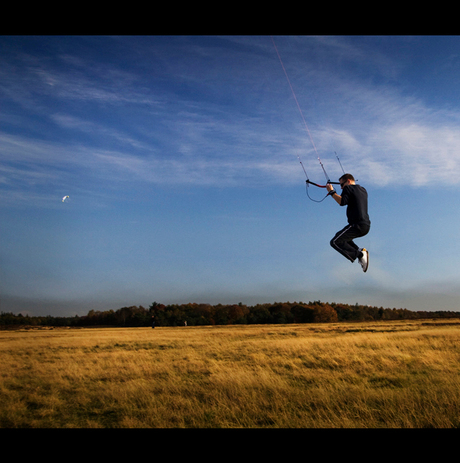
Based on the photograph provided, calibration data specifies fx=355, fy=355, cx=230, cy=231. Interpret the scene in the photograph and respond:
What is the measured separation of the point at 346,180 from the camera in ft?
17.6

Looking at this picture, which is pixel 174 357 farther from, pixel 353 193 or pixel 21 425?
pixel 353 193

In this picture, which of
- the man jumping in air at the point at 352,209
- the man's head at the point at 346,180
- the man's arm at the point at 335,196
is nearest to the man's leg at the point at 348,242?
the man jumping in air at the point at 352,209

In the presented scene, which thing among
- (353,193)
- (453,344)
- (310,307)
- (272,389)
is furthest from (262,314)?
(353,193)

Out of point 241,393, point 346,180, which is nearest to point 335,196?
point 346,180

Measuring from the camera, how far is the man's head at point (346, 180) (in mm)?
5344

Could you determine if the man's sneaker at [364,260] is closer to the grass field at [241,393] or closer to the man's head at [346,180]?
the man's head at [346,180]

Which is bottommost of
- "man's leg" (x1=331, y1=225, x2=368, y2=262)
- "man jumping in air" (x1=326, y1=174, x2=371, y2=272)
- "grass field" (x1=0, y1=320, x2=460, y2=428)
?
"grass field" (x1=0, y1=320, x2=460, y2=428)

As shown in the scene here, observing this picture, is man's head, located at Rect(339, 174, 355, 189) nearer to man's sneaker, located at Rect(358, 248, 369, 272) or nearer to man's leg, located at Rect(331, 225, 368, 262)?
man's leg, located at Rect(331, 225, 368, 262)

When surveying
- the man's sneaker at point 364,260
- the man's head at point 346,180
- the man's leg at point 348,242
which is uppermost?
the man's head at point 346,180

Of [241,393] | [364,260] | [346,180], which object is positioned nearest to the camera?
[346,180]

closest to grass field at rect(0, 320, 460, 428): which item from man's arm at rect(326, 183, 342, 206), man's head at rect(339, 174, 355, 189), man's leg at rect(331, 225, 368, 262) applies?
man's leg at rect(331, 225, 368, 262)

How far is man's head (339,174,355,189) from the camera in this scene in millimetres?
5344

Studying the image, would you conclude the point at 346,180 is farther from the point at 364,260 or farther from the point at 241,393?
the point at 241,393
